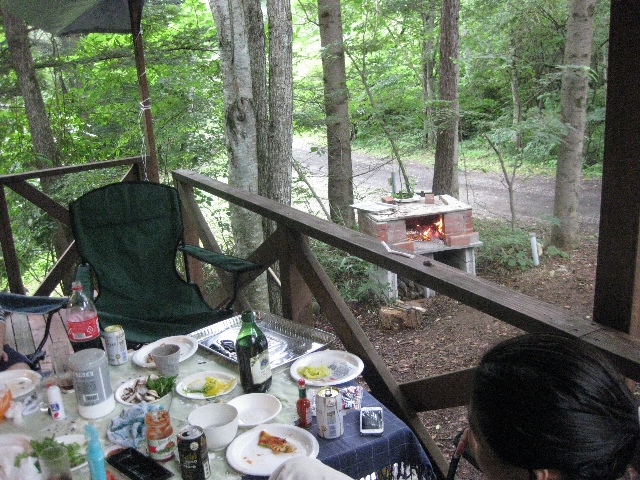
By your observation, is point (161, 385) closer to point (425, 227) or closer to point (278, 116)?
point (278, 116)

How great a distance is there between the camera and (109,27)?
366 centimetres

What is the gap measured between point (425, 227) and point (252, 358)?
4528mm

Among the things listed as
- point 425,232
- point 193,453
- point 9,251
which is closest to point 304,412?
point 193,453

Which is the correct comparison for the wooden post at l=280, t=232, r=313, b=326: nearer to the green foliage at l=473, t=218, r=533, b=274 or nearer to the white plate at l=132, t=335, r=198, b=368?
the white plate at l=132, t=335, r=198, b=368

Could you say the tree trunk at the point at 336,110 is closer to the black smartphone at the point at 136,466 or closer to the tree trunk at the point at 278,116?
the tree trunk at the point at 278,116

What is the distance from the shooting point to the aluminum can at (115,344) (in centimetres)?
165

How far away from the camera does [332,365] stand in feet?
5.27

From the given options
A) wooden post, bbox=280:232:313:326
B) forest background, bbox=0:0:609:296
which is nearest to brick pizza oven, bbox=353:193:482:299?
forest background, bbox=0:0:609:296

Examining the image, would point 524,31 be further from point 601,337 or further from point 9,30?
point 601,337

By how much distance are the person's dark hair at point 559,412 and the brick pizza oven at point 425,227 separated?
15.1 feet

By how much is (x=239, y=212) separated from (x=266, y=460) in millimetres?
3126

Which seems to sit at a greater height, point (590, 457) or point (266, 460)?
point (590, 457)

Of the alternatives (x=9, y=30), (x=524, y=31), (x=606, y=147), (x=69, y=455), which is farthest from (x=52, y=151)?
(x=524, y=31)

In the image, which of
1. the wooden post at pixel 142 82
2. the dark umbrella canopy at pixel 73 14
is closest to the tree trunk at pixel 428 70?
the wooden post at pixel 142 82
